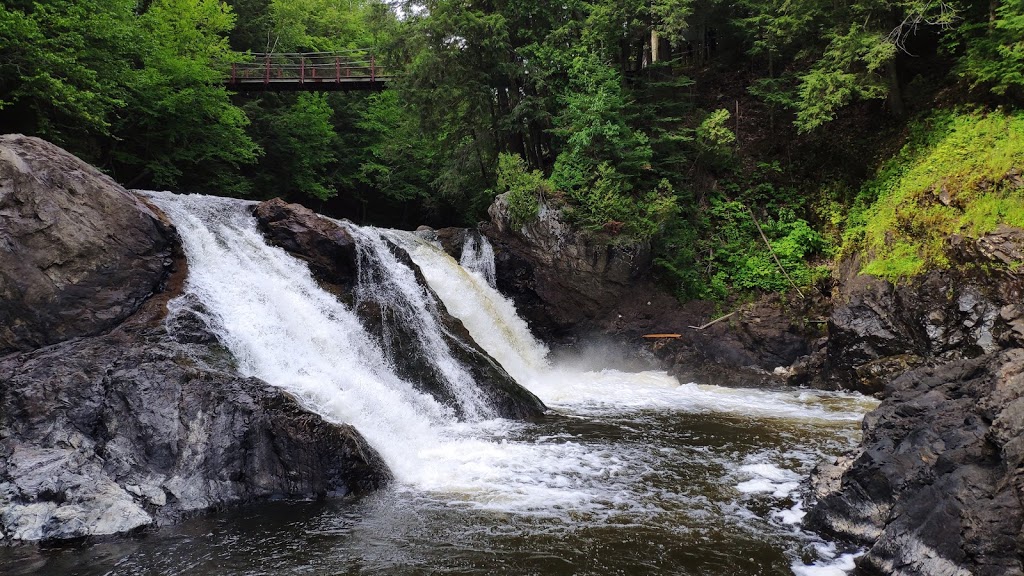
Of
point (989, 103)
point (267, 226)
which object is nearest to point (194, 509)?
point (267, 226)

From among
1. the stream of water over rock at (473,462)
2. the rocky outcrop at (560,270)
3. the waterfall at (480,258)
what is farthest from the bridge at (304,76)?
the stream of water over rock at (473,462)

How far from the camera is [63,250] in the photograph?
316 inches

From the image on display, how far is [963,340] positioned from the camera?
1047 cm

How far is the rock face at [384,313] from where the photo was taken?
10.6m

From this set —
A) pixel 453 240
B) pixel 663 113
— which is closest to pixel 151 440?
pixel 453 240

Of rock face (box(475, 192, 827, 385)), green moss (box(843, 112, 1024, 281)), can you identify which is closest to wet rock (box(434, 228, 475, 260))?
rock face (box(475, 192, 827, 385))

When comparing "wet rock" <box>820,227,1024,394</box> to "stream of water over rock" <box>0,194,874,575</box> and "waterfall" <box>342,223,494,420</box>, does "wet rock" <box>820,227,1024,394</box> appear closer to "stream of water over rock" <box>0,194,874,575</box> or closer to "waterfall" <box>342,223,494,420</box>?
"stream of water over rock" <box>0,194,874,575</box>

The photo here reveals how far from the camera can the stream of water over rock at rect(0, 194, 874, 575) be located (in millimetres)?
5250

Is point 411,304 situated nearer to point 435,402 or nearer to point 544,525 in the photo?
point 435,402

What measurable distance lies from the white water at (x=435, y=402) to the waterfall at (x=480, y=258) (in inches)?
92.0

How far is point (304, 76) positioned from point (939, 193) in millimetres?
20140

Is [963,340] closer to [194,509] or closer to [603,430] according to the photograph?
[603,430]

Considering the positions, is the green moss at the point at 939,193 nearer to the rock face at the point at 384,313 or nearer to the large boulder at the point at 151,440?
the rock face at the point at 384,313

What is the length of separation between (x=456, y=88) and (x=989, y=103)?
13.3 metres
